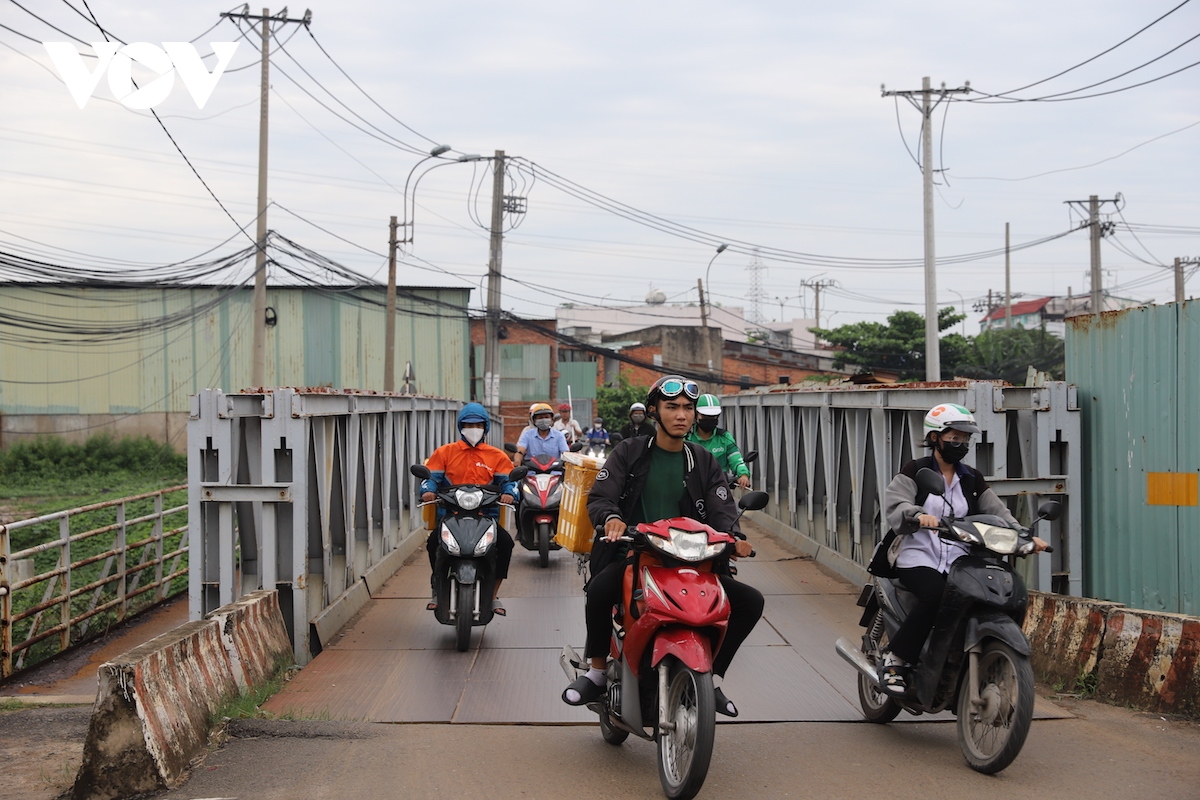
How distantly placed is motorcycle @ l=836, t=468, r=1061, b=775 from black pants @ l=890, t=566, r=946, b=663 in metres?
0.05

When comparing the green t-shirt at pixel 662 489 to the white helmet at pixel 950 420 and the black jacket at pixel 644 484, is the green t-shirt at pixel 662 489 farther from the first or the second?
the white helmet at pixel 950 420

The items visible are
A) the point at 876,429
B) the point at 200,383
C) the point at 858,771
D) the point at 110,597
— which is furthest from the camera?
the point at 200,383

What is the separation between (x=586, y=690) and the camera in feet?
17.2

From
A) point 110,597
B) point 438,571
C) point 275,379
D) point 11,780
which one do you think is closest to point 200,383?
point 275,379

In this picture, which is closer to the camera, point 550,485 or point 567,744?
point 567,744

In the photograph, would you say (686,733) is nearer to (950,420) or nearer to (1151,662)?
(950,420)

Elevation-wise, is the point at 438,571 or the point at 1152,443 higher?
the point at 1152,443

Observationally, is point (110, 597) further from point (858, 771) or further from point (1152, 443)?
point (1152, 443)

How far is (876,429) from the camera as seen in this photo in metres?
9.95

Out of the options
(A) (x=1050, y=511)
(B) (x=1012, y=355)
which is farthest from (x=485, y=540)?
(B) (x=1012, y=355)

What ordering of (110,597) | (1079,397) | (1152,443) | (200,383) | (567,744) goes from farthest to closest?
1. (200,383)
2. (110,597)
3. (1079,397)
4. (1152,443)
5. (567,744)

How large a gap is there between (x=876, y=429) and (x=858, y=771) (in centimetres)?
519

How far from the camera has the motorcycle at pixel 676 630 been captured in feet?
14.8

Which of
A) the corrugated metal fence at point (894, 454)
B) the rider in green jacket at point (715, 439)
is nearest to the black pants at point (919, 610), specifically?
the corrugated metal fence at point (894, 454)
